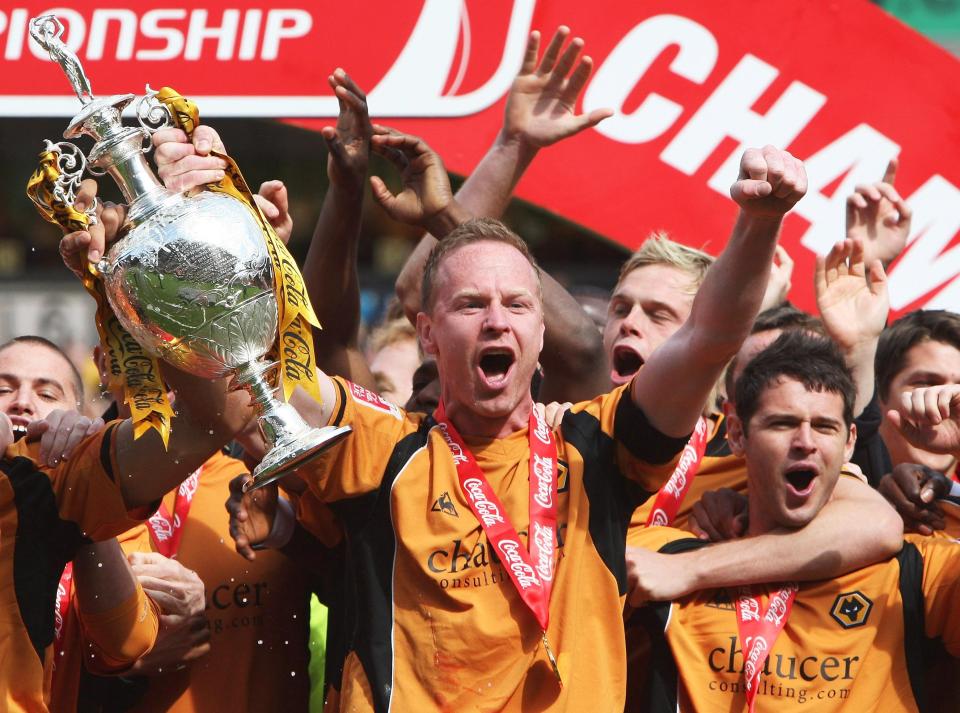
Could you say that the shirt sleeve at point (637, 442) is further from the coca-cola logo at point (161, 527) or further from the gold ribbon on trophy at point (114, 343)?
the coca-cola logo at point (161, 527)

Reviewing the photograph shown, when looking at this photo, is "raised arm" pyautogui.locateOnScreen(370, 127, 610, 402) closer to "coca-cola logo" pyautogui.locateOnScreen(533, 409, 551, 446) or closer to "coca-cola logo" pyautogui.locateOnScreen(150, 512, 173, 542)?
"coca-cola logo" pyautogui.locateOnScreen(533, 409, 551, 446)

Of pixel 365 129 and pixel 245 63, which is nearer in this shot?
pixel 365 129

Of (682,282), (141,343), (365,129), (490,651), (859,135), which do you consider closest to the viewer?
(141,343)

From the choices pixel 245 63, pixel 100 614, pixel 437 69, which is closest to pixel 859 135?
pixel 437 69

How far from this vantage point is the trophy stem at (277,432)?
262 cm

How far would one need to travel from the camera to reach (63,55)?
2805 millimetres

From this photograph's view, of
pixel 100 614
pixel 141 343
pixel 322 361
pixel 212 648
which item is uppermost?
pixel 141 343

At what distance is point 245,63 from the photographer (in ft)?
20.0

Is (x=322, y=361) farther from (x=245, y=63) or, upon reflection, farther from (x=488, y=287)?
(x=245, y=63)

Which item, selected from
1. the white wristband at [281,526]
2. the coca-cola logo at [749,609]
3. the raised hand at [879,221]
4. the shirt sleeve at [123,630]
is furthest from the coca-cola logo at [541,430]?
the raised hand at [879,221]

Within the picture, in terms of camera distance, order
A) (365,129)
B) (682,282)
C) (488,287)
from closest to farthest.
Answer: (488,287) < (365,129) < (682,282)

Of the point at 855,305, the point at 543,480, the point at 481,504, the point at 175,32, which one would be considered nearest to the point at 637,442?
the point at 543,480

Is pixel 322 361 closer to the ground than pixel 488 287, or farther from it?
closer to the ground

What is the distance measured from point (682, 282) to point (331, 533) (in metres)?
1.52
